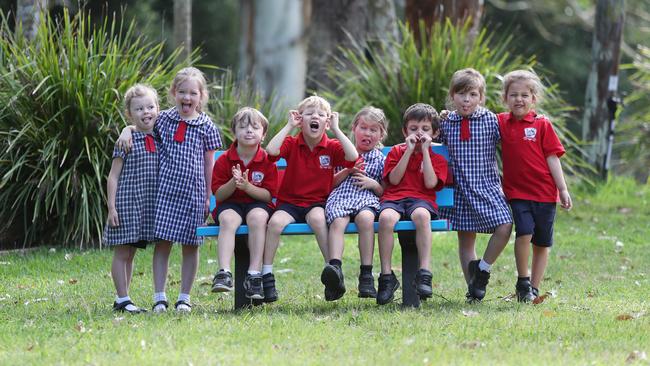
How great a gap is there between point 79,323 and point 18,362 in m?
1.06

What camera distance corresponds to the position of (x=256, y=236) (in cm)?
661

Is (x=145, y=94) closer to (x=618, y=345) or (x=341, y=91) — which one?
(x=618, y=345)

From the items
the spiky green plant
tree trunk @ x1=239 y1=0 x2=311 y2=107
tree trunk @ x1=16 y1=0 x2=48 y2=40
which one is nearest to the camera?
the spiky green plant

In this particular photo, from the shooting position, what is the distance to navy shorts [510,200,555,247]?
23.3 feet

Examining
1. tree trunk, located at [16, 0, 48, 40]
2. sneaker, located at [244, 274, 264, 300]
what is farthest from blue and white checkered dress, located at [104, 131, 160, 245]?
tree trunk, located at [16, 0, 48, 40]

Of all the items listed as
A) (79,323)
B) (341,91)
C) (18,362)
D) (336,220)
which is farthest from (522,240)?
(341,91)

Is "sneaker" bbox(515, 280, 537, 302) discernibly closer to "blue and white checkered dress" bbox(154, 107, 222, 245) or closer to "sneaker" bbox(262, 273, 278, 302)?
"sneaker" bbox(262, 273, 278, 302)

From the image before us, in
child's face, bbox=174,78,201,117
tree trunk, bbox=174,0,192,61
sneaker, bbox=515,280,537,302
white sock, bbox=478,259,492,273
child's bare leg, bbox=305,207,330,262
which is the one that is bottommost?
sneaker, bbox=515,280,537,302

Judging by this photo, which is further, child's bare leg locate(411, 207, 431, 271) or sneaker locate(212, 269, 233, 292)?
child's bare leg locate(411, 207, 431, 271)

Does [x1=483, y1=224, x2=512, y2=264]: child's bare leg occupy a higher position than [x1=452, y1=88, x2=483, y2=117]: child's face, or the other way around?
[x1=452, y1=88, x2=483, y2=117]: child's face

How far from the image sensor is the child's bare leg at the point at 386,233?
6680mm

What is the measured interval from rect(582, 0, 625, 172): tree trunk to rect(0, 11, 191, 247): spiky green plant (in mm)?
7739

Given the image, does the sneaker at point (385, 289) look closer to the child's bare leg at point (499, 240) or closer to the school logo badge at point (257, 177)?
the child's bare leg at point (499, 240)

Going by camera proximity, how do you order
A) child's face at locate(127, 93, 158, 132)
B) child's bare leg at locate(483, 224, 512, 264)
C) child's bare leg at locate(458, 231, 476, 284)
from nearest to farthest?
child's face at locate(127, 93, 158, 132), child's bare leg at locate(483, 224, 512, 264), child's bare leg at locate(458, 231, 476, 284)
